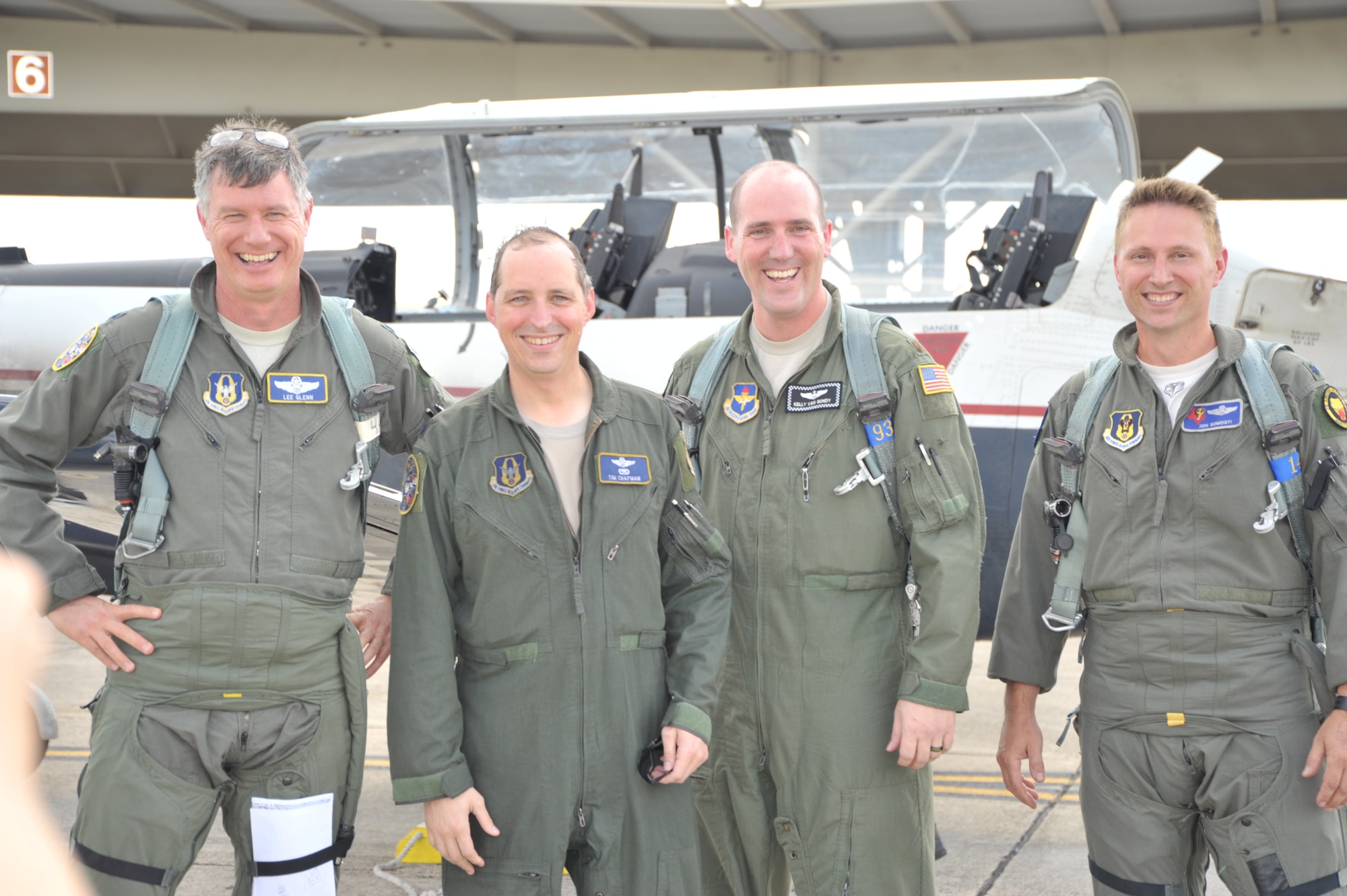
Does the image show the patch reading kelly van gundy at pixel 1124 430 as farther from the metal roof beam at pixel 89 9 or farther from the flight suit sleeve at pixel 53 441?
the metal roof beam at pixel 89 9

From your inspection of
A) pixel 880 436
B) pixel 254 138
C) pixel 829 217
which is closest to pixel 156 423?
pixel 254 138

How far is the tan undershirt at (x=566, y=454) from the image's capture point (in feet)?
7.84

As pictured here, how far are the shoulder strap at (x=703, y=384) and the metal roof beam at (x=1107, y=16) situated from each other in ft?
34.3

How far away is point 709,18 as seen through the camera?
13070mm

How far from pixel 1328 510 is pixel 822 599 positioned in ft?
3.58

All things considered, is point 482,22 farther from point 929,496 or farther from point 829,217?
point 929,496

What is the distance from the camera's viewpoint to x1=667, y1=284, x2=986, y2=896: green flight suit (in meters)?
2.52

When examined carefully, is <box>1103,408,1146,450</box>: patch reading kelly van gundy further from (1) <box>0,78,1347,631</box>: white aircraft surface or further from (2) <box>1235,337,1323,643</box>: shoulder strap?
(1) <box>0,78,1347,631</box>: white aircraft surface

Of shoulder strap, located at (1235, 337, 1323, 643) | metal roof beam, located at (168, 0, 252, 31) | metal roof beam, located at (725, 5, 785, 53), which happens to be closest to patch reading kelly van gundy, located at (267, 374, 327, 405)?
shoulder strap, located at (1235, 337, 1323, 643)

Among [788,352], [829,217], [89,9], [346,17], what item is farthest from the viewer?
[346,17]

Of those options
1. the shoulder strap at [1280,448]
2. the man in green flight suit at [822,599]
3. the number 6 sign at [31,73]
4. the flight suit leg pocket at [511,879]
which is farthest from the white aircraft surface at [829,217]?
the number 6 sign at [31,73]

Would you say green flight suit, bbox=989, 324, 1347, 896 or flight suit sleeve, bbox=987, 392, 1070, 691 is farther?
flight suit sleeve, bbox=987, 392, 1070, 691

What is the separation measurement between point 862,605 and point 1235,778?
2.79 ft

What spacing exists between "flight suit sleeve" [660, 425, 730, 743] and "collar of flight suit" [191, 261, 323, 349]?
0.85 m
